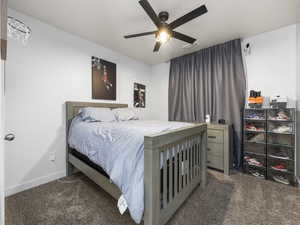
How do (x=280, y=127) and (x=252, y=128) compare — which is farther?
(x=252, y=128)

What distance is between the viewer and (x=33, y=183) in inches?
76.8

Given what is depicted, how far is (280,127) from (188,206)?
1.91 m

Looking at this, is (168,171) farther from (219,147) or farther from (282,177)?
(282,177)

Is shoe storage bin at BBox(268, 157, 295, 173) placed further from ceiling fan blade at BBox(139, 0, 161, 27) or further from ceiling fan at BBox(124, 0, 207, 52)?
ceiling fan blade at BBox(139, 0, 161, 27)

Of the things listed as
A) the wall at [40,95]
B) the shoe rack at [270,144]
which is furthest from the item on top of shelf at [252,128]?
the wall at [40,95]

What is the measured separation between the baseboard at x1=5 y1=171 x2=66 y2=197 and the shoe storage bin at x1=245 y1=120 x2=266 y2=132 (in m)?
3.22

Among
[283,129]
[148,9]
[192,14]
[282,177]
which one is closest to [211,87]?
[283,129]

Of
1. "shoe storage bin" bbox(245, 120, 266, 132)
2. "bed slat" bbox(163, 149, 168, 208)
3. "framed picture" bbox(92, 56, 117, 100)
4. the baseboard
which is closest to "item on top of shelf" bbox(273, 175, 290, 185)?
"shoe storage bin" bbox(245, 120, 266, 132)

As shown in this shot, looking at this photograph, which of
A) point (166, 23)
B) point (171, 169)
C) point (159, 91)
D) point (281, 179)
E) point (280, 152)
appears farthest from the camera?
point (159, 91)

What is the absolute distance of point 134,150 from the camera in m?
1.19

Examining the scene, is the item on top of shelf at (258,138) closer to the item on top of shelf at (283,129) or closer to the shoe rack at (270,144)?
the shoe rack at (270,144)

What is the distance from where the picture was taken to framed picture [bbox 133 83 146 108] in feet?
11.8

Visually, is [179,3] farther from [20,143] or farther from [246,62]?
[20,143]

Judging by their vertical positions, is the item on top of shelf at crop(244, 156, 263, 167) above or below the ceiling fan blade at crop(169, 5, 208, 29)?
below
